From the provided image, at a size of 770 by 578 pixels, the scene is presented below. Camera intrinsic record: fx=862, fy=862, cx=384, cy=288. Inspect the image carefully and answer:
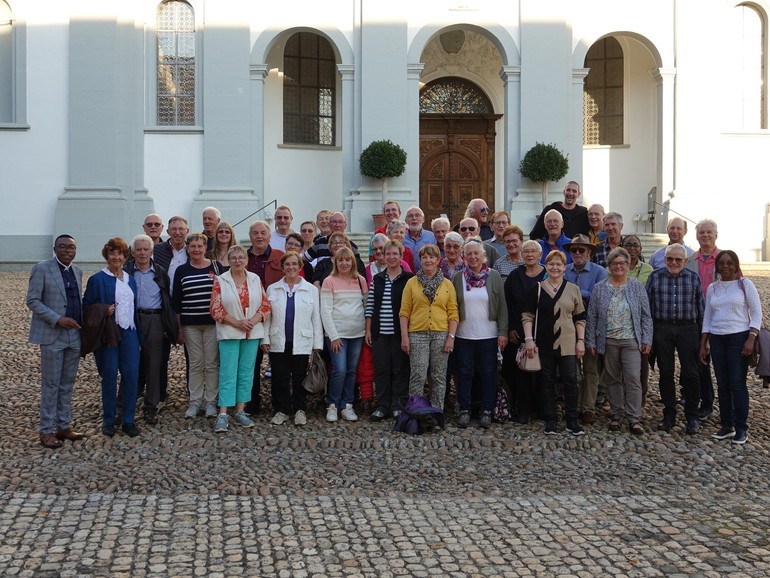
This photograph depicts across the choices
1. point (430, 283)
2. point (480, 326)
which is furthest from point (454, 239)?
point (480, 326)

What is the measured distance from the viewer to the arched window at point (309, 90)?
2008 cm

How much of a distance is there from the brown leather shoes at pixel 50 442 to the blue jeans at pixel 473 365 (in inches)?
128

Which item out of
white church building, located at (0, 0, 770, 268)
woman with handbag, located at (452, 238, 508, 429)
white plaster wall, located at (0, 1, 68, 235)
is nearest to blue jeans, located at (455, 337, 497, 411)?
woman with handbag, located at (452, 238, 508, 429)

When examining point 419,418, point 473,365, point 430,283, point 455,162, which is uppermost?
point 455,162

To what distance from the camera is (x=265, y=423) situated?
735 cm

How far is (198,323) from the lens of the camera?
7.36 meters

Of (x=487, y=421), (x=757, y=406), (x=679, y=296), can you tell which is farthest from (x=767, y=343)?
(x=487, y=421)

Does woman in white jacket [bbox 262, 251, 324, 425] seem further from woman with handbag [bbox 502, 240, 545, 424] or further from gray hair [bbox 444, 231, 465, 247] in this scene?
woman with handbag [bbox 502, 240, 545, 424]

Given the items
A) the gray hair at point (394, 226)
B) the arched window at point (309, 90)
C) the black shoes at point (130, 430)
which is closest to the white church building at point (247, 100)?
the arched window at point (309, 90)

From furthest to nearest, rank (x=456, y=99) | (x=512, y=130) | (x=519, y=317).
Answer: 1. (x=456, y=99)
2. (x=512, y=130)
3. (x=519, y=317)

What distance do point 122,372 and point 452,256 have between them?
2.94 metres

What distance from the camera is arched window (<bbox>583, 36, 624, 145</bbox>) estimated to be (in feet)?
67.3

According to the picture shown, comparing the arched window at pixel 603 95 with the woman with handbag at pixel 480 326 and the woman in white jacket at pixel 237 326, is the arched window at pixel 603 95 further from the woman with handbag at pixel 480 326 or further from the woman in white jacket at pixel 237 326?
the woman in white jacket at pixel 237 326

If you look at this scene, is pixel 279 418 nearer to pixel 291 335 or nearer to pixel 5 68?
pixel 291 335
